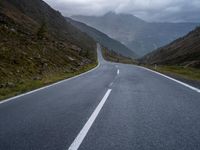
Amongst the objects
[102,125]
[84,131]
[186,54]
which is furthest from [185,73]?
[186,54]

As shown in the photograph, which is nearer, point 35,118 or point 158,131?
point 158,131

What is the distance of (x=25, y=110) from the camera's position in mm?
7828

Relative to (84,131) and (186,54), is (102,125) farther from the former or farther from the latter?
(186,54)

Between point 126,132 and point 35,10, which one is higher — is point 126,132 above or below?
below

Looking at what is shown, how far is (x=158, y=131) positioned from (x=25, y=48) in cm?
2657

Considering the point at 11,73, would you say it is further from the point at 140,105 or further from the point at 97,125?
the point at 97,125

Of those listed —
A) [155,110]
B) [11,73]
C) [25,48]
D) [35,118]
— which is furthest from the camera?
[25,48]

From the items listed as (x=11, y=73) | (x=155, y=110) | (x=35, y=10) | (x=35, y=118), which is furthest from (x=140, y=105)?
(x=35, y=10)

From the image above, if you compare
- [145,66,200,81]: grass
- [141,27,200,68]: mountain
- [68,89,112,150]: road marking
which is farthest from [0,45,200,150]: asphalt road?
[141,27,200,68]: mountain

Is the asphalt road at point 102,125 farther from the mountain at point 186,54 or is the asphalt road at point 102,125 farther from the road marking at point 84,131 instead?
the mountain at point 186,54

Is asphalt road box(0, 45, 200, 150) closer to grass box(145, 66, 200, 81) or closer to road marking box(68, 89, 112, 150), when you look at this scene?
road marking box(68, 89, 112, 150)

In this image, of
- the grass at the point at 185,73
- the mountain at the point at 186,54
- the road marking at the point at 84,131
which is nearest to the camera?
the road marking at the point at 84,131

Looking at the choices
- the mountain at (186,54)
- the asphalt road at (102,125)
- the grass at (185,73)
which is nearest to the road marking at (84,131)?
the asphalt road at (102,125)

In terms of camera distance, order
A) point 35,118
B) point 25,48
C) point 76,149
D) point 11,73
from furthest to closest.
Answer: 1. point 25,48
2. point 11,73
3. point 35,118
4. point 76,149
